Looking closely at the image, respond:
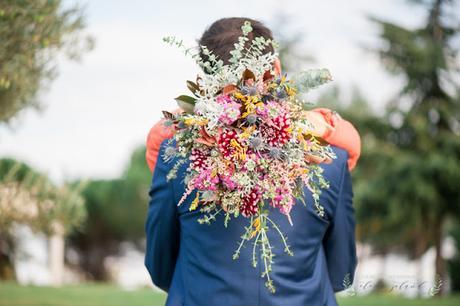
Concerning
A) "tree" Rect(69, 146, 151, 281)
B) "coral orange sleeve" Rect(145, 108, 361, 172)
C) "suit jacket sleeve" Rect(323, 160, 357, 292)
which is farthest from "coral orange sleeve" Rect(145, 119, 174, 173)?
"tree" Rect(69, 146, 151, 281)

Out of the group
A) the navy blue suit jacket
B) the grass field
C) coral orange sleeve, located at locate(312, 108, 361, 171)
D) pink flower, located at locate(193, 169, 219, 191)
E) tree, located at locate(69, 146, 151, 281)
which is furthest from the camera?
tree, located at locate(69, 146, 151, 281)

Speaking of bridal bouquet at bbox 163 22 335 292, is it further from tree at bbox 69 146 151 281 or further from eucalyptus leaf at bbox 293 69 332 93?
tree at bbox 69 146 151 281

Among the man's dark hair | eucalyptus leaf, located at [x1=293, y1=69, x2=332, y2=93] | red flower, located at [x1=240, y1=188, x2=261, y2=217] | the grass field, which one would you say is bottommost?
the grass field

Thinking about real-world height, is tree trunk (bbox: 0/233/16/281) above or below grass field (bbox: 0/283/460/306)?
below

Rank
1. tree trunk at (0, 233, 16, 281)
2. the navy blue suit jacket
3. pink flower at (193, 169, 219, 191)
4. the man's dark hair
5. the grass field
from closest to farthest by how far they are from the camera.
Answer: pink flower at (193, 169, 219, 191)
the navy blue suit jacket
the man's dark hair
the grass field
tree trunk at (0, 233, 16, 281)

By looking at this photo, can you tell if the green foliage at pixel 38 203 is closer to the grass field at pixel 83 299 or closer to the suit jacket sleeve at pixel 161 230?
the grass field at pixel 83 299

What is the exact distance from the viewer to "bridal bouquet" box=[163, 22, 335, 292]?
2291 mm

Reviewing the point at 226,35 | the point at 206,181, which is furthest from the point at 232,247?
the point at 226,35

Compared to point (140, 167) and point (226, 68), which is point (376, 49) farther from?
point (140, 167)

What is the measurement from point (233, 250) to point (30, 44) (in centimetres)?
441

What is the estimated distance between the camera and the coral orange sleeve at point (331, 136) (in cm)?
262

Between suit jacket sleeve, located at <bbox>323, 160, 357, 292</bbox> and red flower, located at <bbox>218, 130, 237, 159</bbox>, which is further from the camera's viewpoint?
suit jacket sleeve, located at <bbox>323, 160, 357, 292</bbox>

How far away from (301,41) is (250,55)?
20.4m

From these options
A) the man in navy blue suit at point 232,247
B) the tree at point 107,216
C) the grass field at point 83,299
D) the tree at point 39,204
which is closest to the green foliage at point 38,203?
the tree at point 39,204
